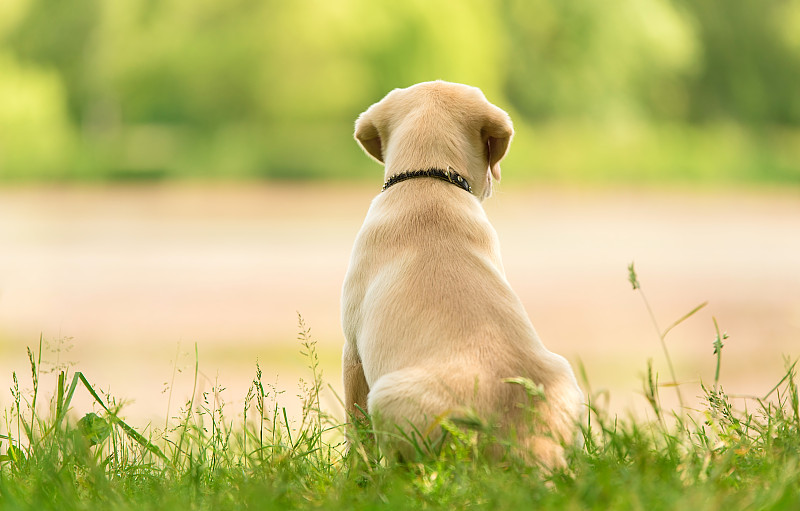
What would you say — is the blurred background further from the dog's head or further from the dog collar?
the dog collar

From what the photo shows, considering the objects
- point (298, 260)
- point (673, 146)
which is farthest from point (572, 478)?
point (673, 146)

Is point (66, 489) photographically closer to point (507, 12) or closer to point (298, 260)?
point (298, 260)

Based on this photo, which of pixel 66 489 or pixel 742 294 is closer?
pixel 66 489

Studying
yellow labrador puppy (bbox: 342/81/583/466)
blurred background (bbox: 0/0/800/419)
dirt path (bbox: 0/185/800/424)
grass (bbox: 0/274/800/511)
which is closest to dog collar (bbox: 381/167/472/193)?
yellow labrador puppy (bbox: 342/81/583/466)

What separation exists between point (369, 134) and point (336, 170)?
14.8 m

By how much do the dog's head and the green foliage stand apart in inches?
574

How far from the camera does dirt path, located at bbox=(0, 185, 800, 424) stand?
6.93m

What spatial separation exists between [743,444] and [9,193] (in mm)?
16348

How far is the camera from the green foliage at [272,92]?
17.6 m

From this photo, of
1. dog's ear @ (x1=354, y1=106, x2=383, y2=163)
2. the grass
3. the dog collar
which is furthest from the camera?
dog's ear @ (x1=354, y1=106, x2=383, y2=163)

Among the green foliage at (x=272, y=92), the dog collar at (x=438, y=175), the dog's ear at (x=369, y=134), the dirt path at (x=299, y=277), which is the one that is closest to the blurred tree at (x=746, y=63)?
the green foliage at (x=272, y=92)

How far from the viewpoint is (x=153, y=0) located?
58.0ft

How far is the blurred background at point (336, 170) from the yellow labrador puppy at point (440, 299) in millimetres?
3316

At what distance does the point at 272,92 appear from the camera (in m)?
17.9
